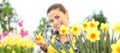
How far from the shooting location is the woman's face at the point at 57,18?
1.83 metres

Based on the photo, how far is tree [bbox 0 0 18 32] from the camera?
4422 millimetres

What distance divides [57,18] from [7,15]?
268cm

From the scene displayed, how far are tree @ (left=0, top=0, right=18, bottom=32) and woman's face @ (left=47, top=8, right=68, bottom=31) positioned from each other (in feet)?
8.07

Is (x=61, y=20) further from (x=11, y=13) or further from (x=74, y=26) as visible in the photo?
(x=11, y=13)

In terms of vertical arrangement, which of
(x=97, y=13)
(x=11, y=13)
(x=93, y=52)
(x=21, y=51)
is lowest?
(x=97, y=13)

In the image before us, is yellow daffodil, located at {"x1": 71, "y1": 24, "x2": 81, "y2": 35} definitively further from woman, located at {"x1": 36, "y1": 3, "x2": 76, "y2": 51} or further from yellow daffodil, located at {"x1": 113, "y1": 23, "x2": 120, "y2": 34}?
woman, located at {"x1": 36, "y1": 3, "x2": 76, "y2": 51}

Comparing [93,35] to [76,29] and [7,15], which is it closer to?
[76,29]

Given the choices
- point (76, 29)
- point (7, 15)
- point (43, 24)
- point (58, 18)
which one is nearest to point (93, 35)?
point (76, 29)

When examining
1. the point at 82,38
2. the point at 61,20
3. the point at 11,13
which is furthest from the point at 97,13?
the point at 82,38

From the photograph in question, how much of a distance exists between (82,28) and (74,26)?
0.03 metres

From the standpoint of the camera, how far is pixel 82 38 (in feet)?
4.33

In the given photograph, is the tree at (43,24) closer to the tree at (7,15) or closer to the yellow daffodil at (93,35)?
the tree at (7,15)

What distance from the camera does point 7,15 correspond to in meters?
4.52

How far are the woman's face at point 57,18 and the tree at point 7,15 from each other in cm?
246
